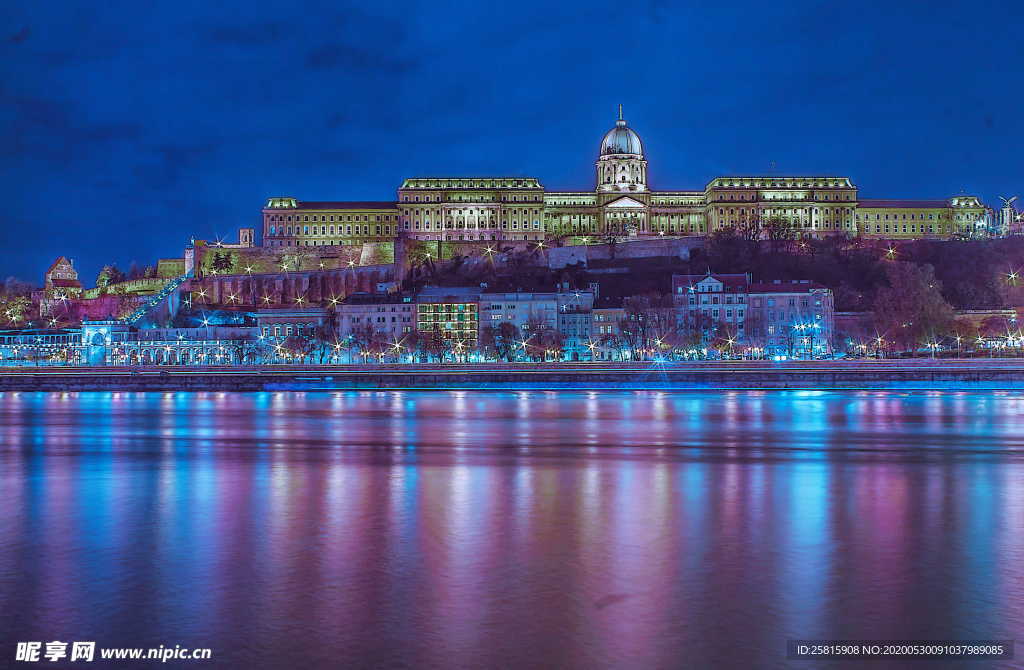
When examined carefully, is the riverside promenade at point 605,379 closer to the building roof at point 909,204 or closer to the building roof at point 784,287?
the building roof at point 784,287

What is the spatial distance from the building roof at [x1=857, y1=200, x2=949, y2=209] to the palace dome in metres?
22.6

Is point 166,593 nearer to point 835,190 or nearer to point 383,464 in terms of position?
point 383,464

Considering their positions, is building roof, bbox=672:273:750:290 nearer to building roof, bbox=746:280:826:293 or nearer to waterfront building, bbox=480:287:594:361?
building roof, bbox=746:280:826:293

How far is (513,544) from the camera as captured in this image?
9.60 metres

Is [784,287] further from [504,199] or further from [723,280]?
[504,199]

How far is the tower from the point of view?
95.1m

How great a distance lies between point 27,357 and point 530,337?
34.9 meters

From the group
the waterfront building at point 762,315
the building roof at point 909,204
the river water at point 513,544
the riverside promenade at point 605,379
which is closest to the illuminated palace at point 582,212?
the building roof at point 909,204

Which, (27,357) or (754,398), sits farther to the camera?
(27,357)

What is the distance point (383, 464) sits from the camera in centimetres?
1614

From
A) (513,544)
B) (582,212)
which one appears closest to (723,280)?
(582,212)

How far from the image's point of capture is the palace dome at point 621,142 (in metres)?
96.5

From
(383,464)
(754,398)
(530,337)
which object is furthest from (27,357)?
(383,464)

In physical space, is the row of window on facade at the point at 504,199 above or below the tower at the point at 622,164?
below
